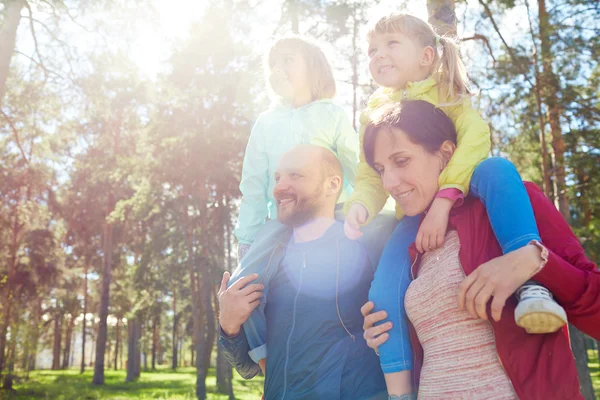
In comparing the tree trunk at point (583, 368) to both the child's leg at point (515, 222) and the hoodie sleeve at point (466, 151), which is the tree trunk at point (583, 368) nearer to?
the hoodie sleeve at point (466, 151)

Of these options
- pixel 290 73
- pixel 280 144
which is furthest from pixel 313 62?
pixel 280 144

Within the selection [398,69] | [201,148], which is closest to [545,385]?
[398,69]

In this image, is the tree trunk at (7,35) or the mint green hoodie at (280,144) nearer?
the mint green hoodie at (280,144)

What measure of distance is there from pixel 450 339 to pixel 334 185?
1.29m

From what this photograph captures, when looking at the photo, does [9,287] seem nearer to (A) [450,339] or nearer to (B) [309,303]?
(B) [309,303]

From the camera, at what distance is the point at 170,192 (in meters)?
19.3

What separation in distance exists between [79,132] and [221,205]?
9469 millimetres

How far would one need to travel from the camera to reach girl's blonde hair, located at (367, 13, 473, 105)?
2.32 m

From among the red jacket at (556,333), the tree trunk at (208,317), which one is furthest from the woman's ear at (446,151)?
the tree trunk at (208,317)

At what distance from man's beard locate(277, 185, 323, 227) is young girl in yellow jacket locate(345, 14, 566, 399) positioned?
1.33 ft

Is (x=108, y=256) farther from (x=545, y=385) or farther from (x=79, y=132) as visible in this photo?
(x=545, y=385)

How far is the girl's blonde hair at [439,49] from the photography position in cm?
232

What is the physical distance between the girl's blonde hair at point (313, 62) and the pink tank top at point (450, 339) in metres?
1.77

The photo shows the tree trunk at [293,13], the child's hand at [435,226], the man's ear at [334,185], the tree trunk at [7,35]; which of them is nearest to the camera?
the child's hand at [435,226]
